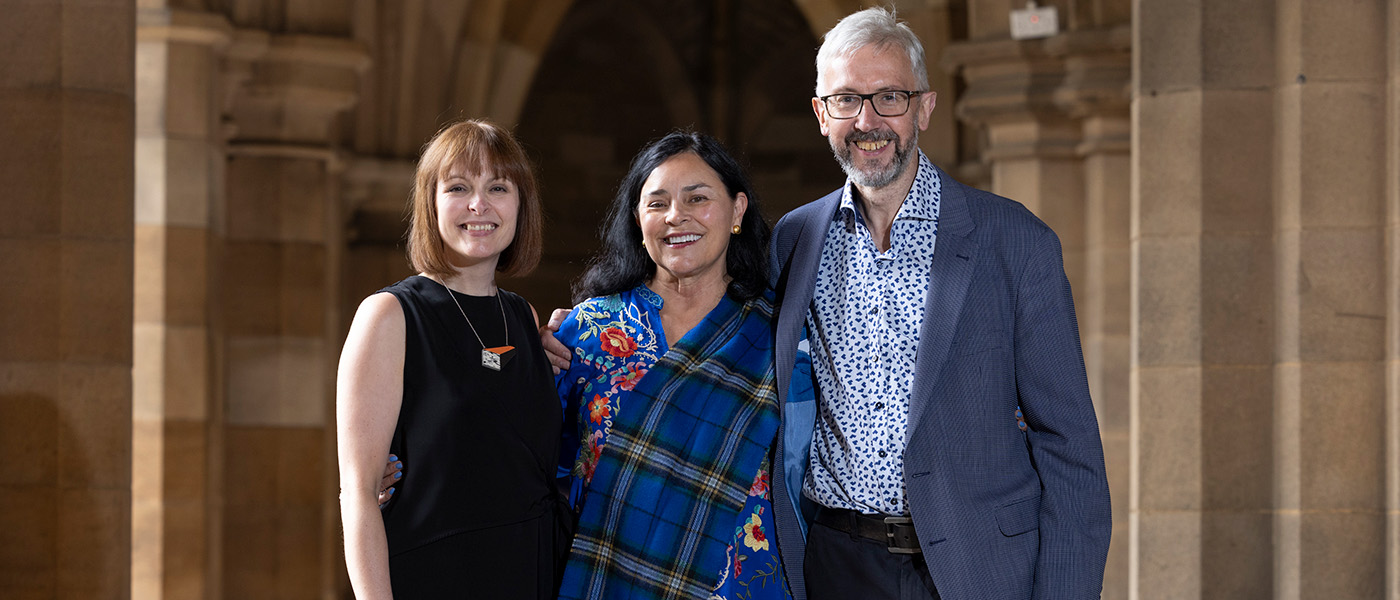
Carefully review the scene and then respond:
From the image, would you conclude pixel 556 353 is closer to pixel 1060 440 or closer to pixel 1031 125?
pixel 1060 440

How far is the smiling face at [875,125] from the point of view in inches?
94.0

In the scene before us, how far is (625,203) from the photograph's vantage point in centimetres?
269

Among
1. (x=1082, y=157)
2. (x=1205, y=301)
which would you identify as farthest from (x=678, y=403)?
(x=1082, y=157)

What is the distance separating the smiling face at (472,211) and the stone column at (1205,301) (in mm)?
2454

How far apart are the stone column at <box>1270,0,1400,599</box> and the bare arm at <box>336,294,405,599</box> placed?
8.92 feet

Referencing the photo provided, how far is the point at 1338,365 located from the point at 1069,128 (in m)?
3.49

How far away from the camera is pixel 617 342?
2576 mm

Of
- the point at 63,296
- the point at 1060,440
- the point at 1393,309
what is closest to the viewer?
the point at 1060,440

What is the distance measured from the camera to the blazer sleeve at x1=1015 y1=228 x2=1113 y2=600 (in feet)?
7.47

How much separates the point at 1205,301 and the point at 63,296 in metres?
3.10

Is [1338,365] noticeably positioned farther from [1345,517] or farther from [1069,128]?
[1069,128]

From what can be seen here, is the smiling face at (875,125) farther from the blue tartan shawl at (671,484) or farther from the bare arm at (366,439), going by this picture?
the bare arm at (366,439)

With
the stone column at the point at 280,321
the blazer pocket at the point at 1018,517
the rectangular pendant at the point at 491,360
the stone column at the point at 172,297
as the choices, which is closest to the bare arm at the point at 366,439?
the rectangular pendant at the point at 491,360

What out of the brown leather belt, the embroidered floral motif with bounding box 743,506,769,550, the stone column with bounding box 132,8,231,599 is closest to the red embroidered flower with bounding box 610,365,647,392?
the embroidered floral motif with bounding box 743,506,769,550
